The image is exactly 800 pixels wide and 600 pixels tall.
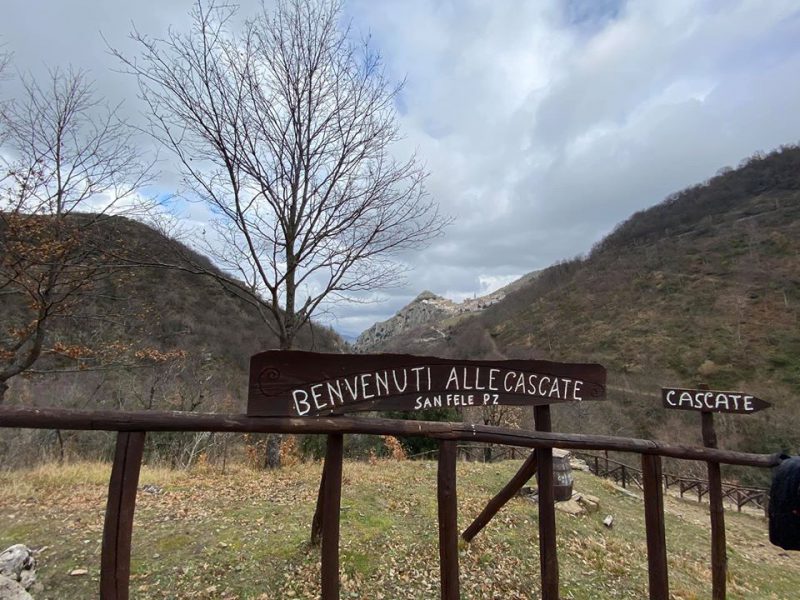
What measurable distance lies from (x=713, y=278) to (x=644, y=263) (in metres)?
15.9

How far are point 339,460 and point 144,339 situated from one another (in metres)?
15.3

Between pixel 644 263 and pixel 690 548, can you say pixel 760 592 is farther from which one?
pixel 644 263

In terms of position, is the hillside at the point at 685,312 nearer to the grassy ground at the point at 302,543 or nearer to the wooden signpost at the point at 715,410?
the grassy ground at the point at 302,543

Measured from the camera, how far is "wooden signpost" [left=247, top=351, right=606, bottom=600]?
9.09 feet

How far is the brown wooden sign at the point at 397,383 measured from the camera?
2.74 metres

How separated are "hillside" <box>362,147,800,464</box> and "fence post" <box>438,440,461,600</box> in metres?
26.4

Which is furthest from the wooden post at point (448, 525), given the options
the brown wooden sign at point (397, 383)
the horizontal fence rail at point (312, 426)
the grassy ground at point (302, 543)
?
the grassy ground at point (302, 543)

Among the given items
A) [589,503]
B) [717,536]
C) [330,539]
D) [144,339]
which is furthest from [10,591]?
[144,339]

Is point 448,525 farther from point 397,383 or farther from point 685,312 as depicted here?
point 685,312

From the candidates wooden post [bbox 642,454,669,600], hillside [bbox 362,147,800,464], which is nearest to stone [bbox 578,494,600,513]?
wooden post [bbox 642,454,669,600]

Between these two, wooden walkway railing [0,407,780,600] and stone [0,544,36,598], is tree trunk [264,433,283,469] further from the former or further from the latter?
wooden walkway railing [0,407,780,600]

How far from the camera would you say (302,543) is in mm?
4309

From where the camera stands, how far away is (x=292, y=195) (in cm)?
761

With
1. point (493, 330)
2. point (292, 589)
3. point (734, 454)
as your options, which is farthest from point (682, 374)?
point (292, 589)
